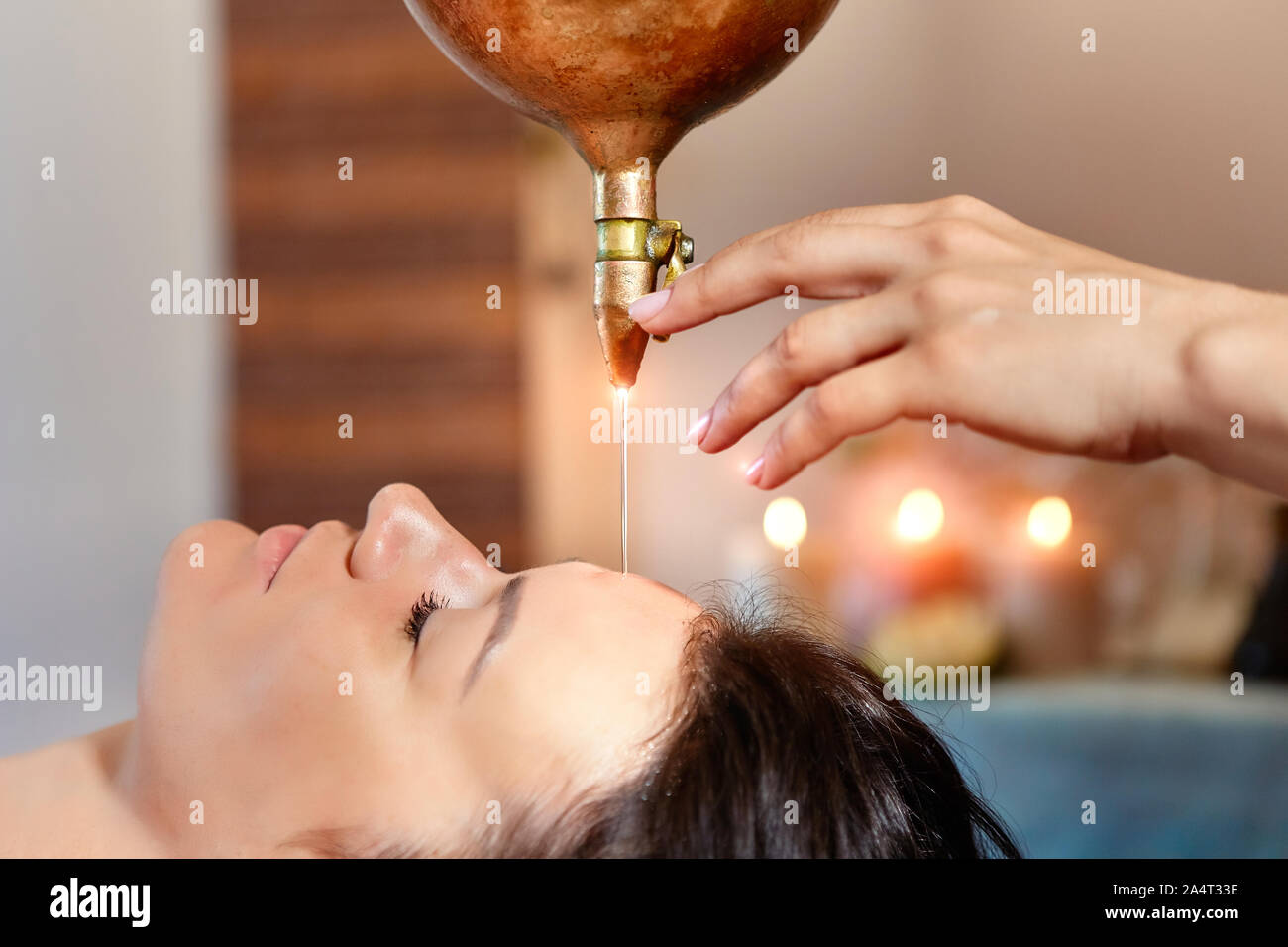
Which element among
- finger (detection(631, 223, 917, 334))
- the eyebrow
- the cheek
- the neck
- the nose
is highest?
finger (detection(631, 223, 917, 334))

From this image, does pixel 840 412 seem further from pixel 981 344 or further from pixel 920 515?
pixel 920 515

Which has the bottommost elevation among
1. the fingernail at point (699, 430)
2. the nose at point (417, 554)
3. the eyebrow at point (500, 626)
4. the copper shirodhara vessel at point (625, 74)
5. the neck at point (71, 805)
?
the neck at point (71, 805)

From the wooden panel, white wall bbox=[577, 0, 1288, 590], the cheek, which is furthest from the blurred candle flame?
the cheek

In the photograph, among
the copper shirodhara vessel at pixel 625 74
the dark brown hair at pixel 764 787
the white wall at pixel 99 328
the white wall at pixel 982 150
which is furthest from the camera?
the white wall at pixel 982 150

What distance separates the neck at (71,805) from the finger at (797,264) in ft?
1.64

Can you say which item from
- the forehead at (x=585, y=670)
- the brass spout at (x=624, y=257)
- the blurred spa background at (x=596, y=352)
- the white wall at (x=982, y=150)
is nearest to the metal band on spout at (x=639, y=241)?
the brass spout at (x=624, y=257)

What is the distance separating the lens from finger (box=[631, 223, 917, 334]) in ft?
1.71

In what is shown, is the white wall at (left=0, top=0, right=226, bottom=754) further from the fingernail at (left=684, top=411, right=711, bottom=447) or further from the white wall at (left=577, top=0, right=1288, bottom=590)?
the fingernail at (left=684, top=411, right=711, bottom=447)

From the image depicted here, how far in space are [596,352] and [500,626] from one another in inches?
57.2

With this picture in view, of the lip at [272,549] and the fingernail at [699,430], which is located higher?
the fingernail at [699,430]

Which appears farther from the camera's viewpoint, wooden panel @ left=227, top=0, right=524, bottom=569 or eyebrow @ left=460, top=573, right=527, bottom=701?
wooden panel @ left=227, top=0, right=524, bottom=569

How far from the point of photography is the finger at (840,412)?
1.60 ft

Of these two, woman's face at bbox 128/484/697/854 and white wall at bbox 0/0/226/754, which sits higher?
white wall at bbox 0/0/226/754

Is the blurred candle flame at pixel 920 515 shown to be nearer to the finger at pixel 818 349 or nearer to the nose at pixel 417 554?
the nose at pixel 417 554
